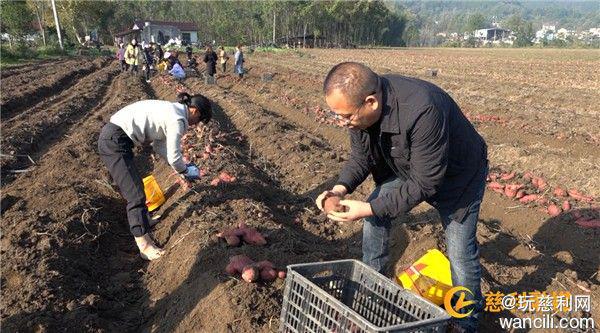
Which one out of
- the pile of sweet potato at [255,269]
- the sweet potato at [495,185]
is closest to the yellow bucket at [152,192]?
the pile of sweet potato at [255,269]

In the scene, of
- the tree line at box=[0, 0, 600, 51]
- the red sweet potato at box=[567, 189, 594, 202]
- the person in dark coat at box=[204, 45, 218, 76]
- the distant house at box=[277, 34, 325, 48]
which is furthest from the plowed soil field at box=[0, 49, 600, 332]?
the distant house at box=[277, 34, 325, 48]

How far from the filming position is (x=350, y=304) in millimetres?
3090

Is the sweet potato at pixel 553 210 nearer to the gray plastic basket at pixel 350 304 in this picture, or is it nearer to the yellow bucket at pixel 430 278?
the yellow bucket at pixel 430 278

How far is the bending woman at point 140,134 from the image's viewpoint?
4379mm

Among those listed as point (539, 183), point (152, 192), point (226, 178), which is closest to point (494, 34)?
point (539, 183)

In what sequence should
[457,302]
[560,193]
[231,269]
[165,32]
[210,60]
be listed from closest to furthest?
[457,302]
[231,269]
[560,193]
[210,60]
[165,32]

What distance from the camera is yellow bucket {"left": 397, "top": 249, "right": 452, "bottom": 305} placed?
332cm

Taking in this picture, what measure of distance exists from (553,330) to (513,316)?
11.3 inches

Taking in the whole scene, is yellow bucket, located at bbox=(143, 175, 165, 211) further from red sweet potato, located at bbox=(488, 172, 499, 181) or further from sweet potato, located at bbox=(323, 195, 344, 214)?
red sweet potato, located at bbox=(488, 172, 499, 181)

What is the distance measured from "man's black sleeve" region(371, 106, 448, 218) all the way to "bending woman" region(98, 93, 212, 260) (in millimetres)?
2332

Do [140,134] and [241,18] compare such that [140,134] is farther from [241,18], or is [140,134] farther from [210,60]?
[241,18]

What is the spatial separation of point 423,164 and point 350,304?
1.12 meters

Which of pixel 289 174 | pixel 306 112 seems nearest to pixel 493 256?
pixel 289 174

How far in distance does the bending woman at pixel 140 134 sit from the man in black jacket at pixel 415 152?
1.85 meters
